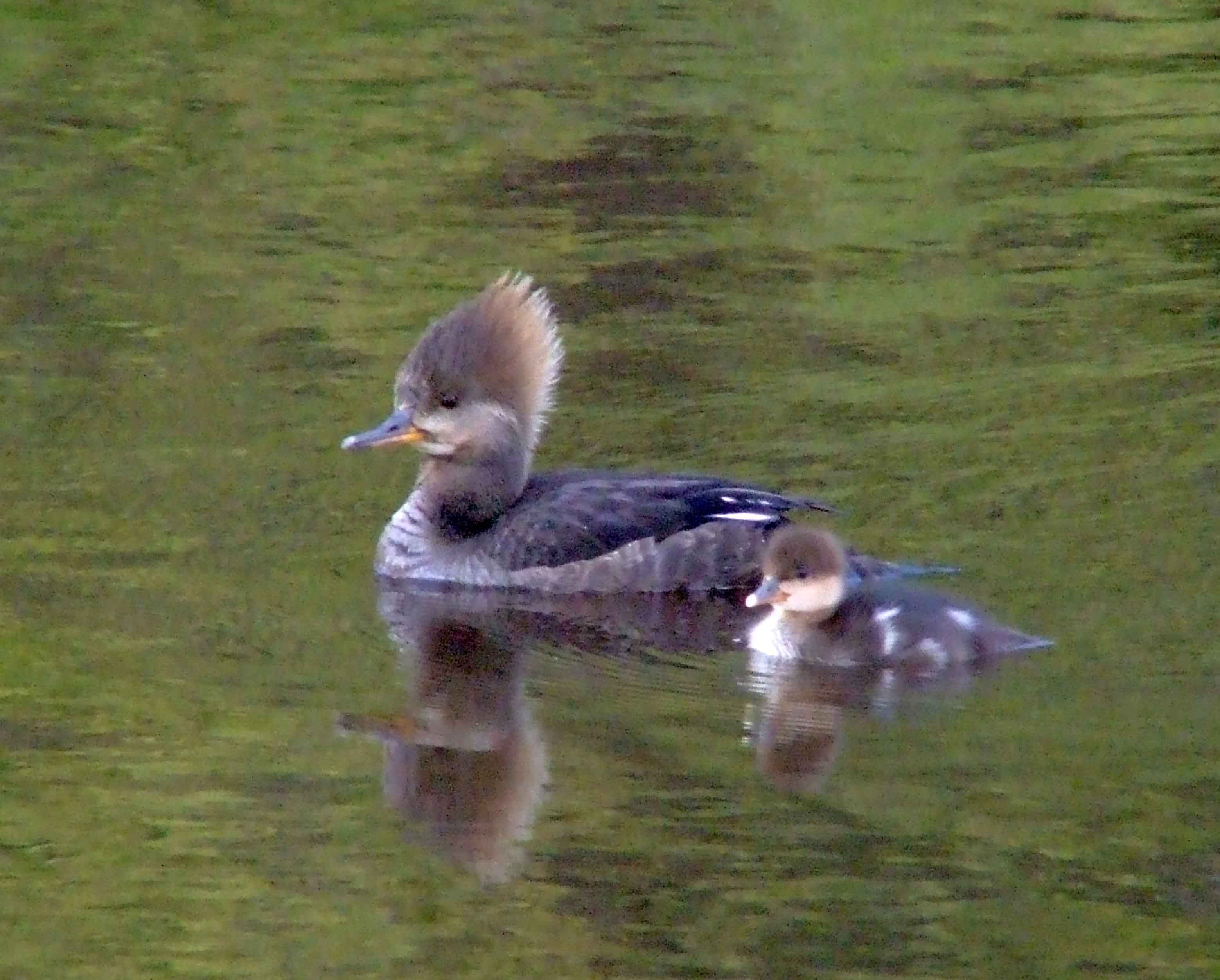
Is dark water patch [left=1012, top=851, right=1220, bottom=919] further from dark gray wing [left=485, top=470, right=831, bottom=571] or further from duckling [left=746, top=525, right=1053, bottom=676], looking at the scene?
dark gray wing [left=485, top=470, right=831, bottom=571]

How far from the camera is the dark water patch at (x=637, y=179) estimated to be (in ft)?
43.2

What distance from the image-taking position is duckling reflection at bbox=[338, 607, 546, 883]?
6727 mm

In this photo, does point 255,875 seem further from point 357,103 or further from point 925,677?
point 357,103

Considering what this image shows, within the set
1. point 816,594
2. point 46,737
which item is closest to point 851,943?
point 816,594

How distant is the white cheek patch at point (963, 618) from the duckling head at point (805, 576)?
0.38 m

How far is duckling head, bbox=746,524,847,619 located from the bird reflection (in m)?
0.18

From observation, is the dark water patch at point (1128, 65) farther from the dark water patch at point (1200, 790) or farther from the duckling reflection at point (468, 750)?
the dark water patch at point (1200, 790)

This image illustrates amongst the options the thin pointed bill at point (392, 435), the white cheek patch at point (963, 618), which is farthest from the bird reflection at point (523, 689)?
the thin pointed bill at point (392, 435)

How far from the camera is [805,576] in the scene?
8.23 metres

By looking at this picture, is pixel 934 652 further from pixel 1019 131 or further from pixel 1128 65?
pixel 1128 65

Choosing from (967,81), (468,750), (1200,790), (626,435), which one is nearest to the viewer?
(1200,790)

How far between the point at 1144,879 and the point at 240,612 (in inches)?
132

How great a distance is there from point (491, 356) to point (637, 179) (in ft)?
14.5

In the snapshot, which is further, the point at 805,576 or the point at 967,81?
the point at 967,81
